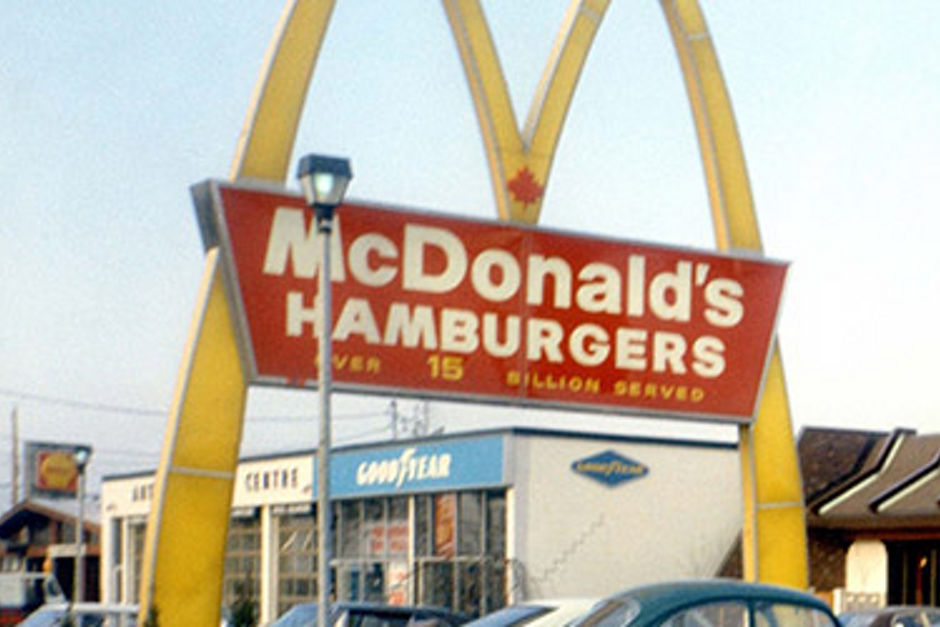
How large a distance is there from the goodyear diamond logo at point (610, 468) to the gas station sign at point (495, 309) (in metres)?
13.3

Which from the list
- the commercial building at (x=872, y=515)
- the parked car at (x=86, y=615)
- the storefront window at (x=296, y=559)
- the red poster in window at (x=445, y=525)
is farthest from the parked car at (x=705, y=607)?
the storefront window at (x=296, y=559)

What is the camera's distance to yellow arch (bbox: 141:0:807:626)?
65.0 feet

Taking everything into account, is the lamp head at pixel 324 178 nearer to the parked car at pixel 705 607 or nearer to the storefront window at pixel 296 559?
the parked car at pixel 705 607

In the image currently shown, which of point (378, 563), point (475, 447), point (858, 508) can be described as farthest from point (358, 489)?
point (858, 508)

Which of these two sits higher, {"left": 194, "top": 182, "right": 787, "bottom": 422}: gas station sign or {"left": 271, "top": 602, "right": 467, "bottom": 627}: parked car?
{"left": 194, "top": 182, "right": 787, "bottom": 422}: gas station sign

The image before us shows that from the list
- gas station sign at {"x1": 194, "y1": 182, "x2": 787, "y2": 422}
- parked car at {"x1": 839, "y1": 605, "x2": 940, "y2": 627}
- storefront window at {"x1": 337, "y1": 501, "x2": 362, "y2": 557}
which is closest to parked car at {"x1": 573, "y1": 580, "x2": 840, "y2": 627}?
gas station sign at {"x1": 194, "y1": 182, "x2": 787, "y2": 422}

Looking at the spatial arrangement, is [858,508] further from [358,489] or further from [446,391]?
[446,391]

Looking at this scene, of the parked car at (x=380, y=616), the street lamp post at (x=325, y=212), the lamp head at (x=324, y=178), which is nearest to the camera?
the street lamp post at (x=325, y=212)

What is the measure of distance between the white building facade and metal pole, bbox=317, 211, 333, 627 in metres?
19.2

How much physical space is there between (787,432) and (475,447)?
45.2 feet

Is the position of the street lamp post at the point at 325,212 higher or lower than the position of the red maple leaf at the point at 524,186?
lower

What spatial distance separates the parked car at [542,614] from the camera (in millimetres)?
14578

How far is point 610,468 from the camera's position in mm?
38000

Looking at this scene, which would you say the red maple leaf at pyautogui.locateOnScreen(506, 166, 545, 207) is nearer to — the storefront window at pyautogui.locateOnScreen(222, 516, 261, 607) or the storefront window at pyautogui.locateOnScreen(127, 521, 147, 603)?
the storefront window at pyautogui.locateOnScreen(222, 516, 261, 607)
